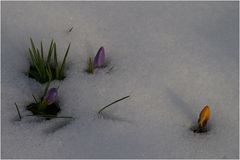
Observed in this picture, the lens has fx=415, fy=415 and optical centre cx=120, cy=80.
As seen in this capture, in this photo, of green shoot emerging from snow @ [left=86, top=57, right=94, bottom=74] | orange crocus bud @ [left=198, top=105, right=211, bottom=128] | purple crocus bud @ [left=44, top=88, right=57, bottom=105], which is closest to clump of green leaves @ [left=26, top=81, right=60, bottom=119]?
purple crocus bud @ [left=44, top=88, right=57, bottom=105]

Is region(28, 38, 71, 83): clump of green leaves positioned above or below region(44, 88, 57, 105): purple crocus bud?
above

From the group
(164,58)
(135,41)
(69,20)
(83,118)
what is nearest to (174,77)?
(164,58)

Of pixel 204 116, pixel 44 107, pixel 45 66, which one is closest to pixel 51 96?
pixel 44 107

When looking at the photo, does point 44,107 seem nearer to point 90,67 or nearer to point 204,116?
point 90,67

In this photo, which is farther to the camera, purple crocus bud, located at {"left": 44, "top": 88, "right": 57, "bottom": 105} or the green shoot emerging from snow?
the green shoot emerging from snow

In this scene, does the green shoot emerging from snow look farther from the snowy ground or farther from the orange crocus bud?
the orange crocus bud

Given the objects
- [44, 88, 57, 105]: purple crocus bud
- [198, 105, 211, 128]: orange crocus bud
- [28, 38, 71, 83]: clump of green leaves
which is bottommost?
[198, 105, 211, 128]: orange crocus bud
